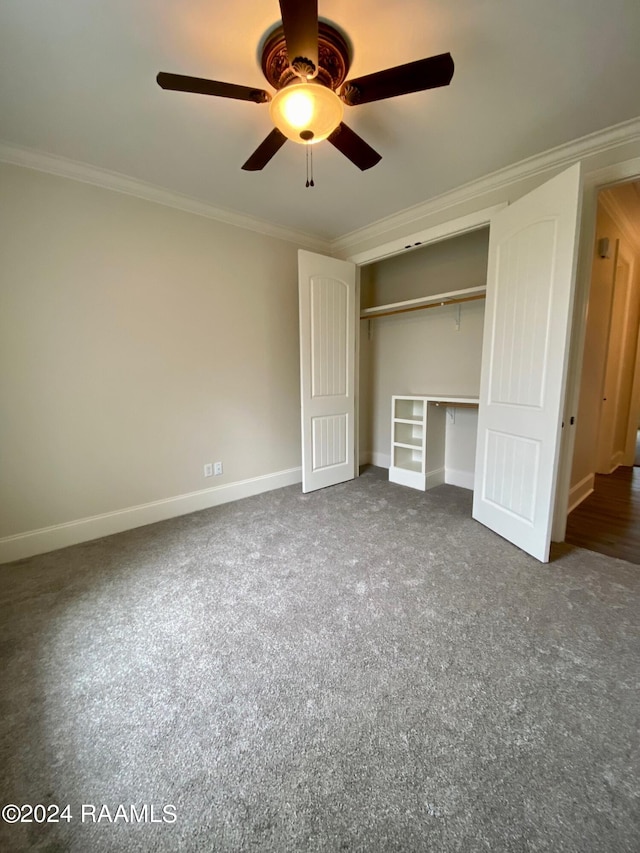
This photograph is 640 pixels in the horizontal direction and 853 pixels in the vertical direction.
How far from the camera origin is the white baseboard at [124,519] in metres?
2.31

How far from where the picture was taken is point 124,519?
2.69 m

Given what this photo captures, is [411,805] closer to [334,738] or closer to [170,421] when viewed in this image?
[334,738]

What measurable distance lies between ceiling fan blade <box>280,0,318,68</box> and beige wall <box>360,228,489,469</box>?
8.16 ft

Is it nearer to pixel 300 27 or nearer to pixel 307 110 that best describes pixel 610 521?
pixel 307 110

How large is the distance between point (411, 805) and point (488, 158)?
3366 mm

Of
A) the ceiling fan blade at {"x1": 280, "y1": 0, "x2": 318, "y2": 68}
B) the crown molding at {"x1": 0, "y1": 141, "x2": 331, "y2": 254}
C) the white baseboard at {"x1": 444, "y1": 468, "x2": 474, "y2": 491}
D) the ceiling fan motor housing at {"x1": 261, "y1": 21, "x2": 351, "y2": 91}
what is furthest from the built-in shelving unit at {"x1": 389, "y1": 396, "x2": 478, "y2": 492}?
the ceiling fan blade at {"x1": 280, "y1": 0, "x2": 318, "y2": 68}

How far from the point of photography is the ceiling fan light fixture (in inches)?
53.3

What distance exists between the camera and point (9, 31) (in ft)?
4.58

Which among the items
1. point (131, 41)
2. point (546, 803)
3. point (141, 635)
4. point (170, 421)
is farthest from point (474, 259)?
point (141, 635)

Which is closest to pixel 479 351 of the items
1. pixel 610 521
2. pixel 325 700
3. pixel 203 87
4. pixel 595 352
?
pixel 595 352

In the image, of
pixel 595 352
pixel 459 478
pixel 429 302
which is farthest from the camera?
pixel 459 478

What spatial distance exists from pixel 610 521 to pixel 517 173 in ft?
9.35

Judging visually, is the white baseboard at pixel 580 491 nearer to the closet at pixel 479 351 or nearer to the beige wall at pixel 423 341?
the beige wall at pixel 423 341

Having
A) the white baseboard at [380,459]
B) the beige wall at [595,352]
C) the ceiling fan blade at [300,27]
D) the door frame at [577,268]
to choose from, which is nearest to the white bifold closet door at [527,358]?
the door frame at [577,268]
